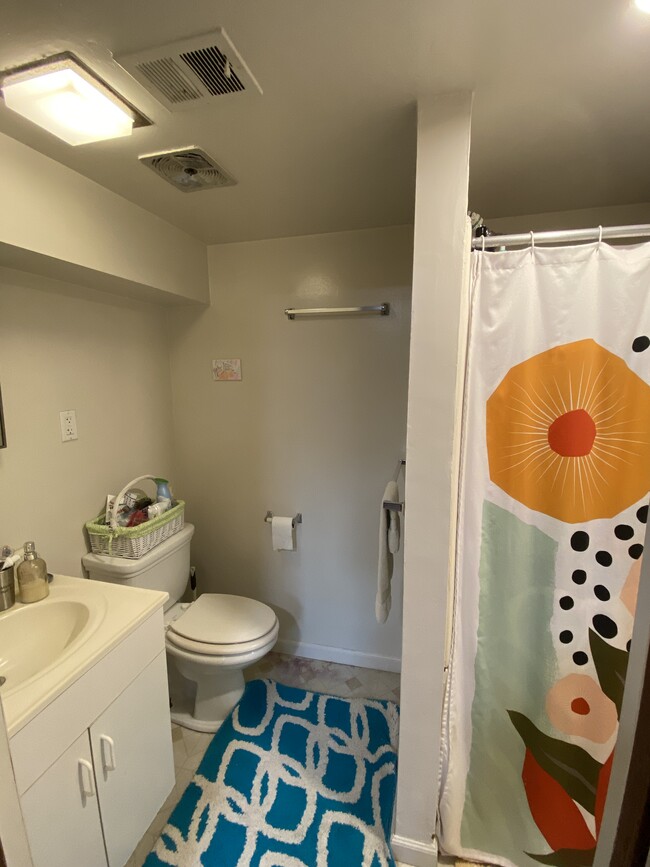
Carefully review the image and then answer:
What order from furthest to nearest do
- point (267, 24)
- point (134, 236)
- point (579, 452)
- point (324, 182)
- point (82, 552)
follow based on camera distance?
point (82, 552) < point (134, 236) < point (324, 182) < point (579, 452) < point (267, 24)

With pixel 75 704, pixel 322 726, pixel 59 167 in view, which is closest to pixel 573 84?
pixel 59 167

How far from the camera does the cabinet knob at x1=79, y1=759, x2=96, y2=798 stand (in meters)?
1.03

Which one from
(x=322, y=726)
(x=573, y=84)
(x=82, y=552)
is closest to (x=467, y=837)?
(x=322, y=726)

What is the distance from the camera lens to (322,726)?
176 cm

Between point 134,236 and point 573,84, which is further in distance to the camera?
point 134,236

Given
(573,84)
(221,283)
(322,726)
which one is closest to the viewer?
(573,84)

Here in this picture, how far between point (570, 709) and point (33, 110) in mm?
2143

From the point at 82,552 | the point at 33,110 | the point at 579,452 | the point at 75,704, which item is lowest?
the point at 75,704

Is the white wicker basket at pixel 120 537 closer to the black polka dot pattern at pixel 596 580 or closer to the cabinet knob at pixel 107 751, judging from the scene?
the cabinet knob at pixel 107 751

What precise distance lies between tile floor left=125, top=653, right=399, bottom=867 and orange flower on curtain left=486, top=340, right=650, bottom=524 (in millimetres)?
1416

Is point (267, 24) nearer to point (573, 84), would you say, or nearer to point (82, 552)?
point (573, 84)

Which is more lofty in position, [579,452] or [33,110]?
[33,110]

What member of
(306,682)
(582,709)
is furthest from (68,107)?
(306,682)

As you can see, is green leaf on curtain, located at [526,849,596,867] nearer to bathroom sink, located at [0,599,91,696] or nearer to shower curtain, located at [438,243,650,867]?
shower curtain, located at [438,243,650,867]
